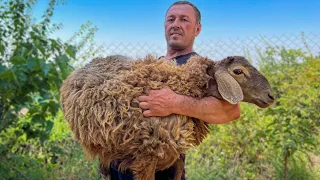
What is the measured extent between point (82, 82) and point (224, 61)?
80 cm

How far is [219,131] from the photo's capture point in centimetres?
495

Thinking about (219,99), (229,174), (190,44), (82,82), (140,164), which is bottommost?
(229,174)

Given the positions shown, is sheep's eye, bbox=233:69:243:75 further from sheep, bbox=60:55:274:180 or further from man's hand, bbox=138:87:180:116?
man's hand, bbox=138:87:180:116

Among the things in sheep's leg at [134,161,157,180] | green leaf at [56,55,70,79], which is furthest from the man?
green leaf at [56,55,70,79]

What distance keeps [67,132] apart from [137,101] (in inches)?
158

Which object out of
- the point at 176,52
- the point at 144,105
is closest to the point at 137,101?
the point at 144,105

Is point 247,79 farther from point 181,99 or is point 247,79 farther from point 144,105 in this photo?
point 144,105

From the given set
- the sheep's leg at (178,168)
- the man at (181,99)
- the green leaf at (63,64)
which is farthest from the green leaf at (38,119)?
the sheep's leg at (178,168)

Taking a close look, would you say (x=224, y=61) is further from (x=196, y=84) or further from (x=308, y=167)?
(x=308, y=167)

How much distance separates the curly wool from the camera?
1756 millimetres

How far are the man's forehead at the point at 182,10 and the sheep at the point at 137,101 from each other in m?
0.64

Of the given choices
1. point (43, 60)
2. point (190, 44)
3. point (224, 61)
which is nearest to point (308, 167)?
point (190, 44)

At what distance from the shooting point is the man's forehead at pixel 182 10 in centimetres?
253

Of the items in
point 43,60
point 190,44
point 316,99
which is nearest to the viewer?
point 190,44
